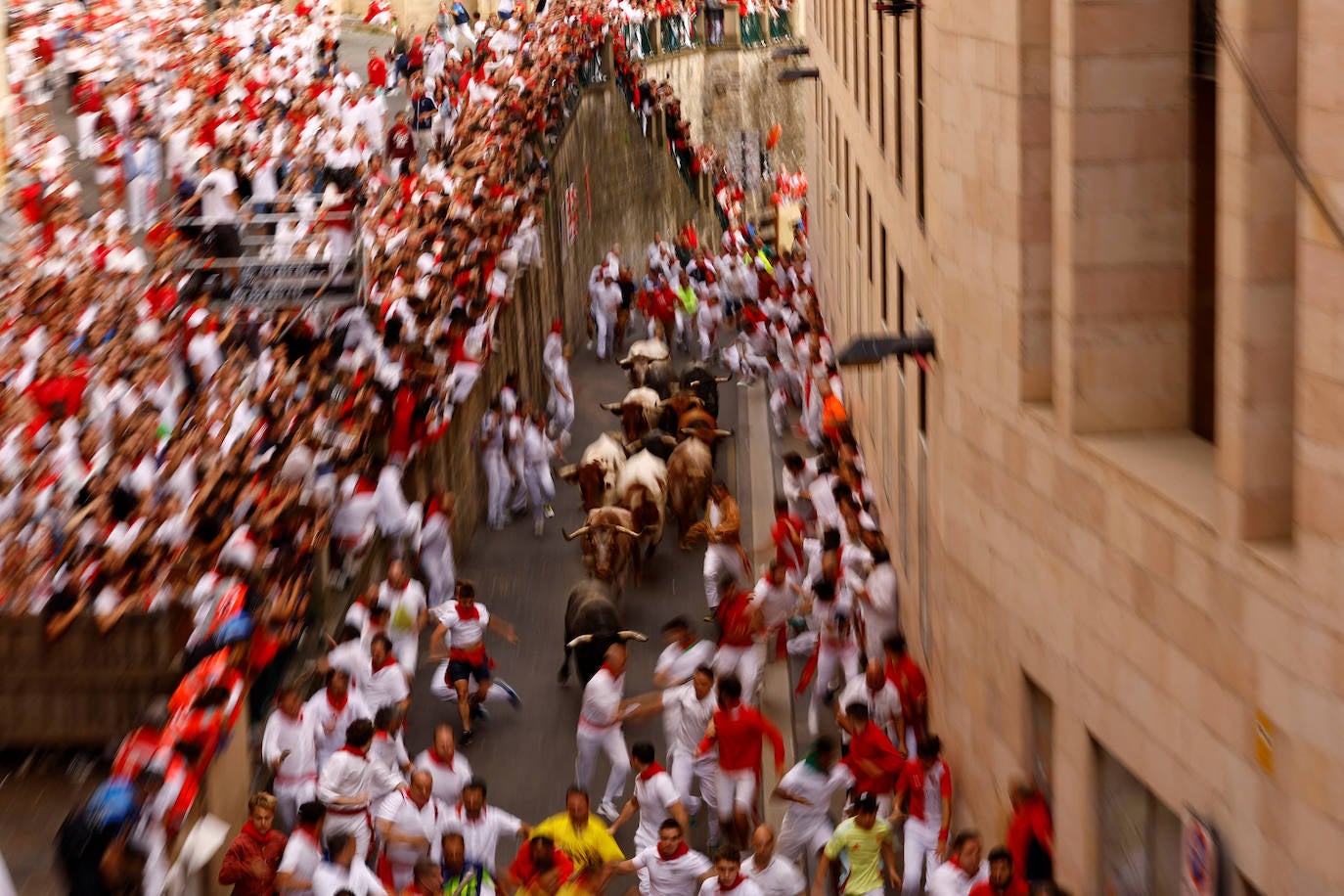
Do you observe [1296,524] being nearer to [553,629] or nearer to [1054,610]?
[1054,610]

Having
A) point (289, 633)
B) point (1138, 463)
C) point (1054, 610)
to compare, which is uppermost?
point (1138, 463)

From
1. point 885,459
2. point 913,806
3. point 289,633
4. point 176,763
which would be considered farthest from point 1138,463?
point 885,459

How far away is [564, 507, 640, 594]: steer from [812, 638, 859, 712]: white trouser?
3.85 metres

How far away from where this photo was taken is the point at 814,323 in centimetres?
2798

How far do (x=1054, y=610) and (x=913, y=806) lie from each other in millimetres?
2297

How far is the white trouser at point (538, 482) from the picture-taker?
2297 cm

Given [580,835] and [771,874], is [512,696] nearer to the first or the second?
[580,835]

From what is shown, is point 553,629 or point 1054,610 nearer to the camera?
point 1054,610

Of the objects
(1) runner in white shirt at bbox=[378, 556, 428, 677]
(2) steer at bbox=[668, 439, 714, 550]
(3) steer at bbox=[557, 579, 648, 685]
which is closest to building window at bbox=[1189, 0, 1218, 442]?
(3) steer at bbox=[557, 579, 648, 685]

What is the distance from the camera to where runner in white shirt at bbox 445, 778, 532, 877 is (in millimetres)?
12172

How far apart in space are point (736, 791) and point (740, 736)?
0.52m

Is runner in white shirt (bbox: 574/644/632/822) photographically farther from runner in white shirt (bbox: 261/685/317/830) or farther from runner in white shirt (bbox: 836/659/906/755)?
runner in white shirt (bbox: 261/685/317/830)

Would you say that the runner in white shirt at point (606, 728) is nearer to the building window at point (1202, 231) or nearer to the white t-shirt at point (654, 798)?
the white t-shirt at point (654, 798)

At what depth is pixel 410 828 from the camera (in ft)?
40.4
